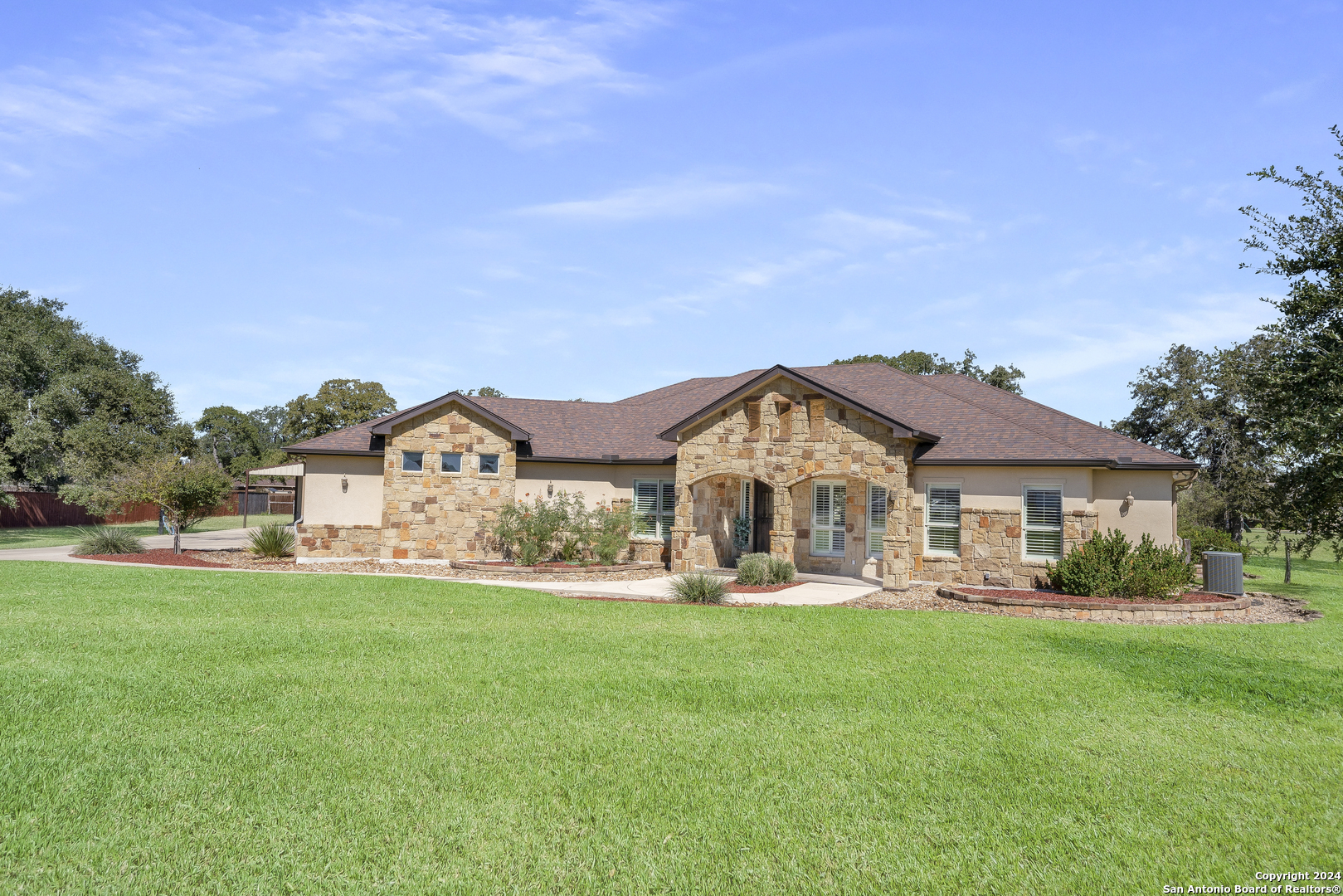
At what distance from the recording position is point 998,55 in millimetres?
15164

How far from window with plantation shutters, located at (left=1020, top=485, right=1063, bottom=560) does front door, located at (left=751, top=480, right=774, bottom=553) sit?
24.9ft

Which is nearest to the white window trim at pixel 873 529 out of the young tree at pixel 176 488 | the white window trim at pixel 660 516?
the white window trim at pixel 660 516

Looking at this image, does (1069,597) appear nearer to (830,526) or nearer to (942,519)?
(942,519)

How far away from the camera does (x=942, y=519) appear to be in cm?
2028

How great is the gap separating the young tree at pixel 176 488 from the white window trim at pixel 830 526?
18432 mm

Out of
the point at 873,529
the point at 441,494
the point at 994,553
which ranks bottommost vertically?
the point at 994,553

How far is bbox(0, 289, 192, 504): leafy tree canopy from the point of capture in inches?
1554

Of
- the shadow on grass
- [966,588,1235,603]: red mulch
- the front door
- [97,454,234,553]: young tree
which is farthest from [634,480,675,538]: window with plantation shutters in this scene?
[97,454,234,553]: young tree

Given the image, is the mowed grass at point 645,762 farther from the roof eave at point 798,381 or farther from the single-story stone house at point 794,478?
the roof eave at point 798,381

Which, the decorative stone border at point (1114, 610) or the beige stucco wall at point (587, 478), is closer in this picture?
the decorative stone border at point (1114, 610)

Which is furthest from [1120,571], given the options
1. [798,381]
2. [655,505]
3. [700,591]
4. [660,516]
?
[655,505]

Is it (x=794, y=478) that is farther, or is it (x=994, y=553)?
(x=794, y=478)

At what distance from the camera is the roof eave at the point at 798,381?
19.6 m

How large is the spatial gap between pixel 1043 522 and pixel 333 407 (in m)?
52.3
